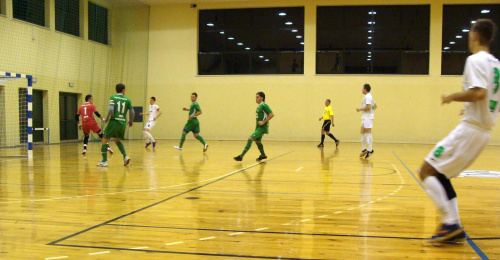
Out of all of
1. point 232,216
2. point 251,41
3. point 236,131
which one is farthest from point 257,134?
point 251,41

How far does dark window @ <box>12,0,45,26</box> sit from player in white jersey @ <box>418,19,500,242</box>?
59.0 ft

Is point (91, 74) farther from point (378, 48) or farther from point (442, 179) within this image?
point (442, 179)

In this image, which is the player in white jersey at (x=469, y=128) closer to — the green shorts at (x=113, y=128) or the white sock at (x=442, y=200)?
the white sock at (x=442, y=200)

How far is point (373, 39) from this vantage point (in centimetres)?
2138

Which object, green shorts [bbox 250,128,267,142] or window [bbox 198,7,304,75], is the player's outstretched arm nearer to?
Result: green shorts [bbox 250,128,267,142]

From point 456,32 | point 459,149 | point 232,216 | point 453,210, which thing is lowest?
point 232,216

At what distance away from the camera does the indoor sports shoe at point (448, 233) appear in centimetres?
352

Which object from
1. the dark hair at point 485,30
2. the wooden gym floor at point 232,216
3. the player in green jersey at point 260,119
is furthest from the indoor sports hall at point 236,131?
the player in green jersey at point 260,119

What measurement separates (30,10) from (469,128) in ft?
61.7

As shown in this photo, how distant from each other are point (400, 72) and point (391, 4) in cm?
345

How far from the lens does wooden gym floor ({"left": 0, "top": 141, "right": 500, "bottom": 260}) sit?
11.2ft

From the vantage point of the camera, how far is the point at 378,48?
70.0 feet

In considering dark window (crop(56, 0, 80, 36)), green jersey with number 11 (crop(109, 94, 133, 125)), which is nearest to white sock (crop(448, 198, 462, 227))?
green jersey with number 11 (crop(109, 94, 133, 125))

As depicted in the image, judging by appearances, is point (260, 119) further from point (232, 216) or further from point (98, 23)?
point (98, 23)
